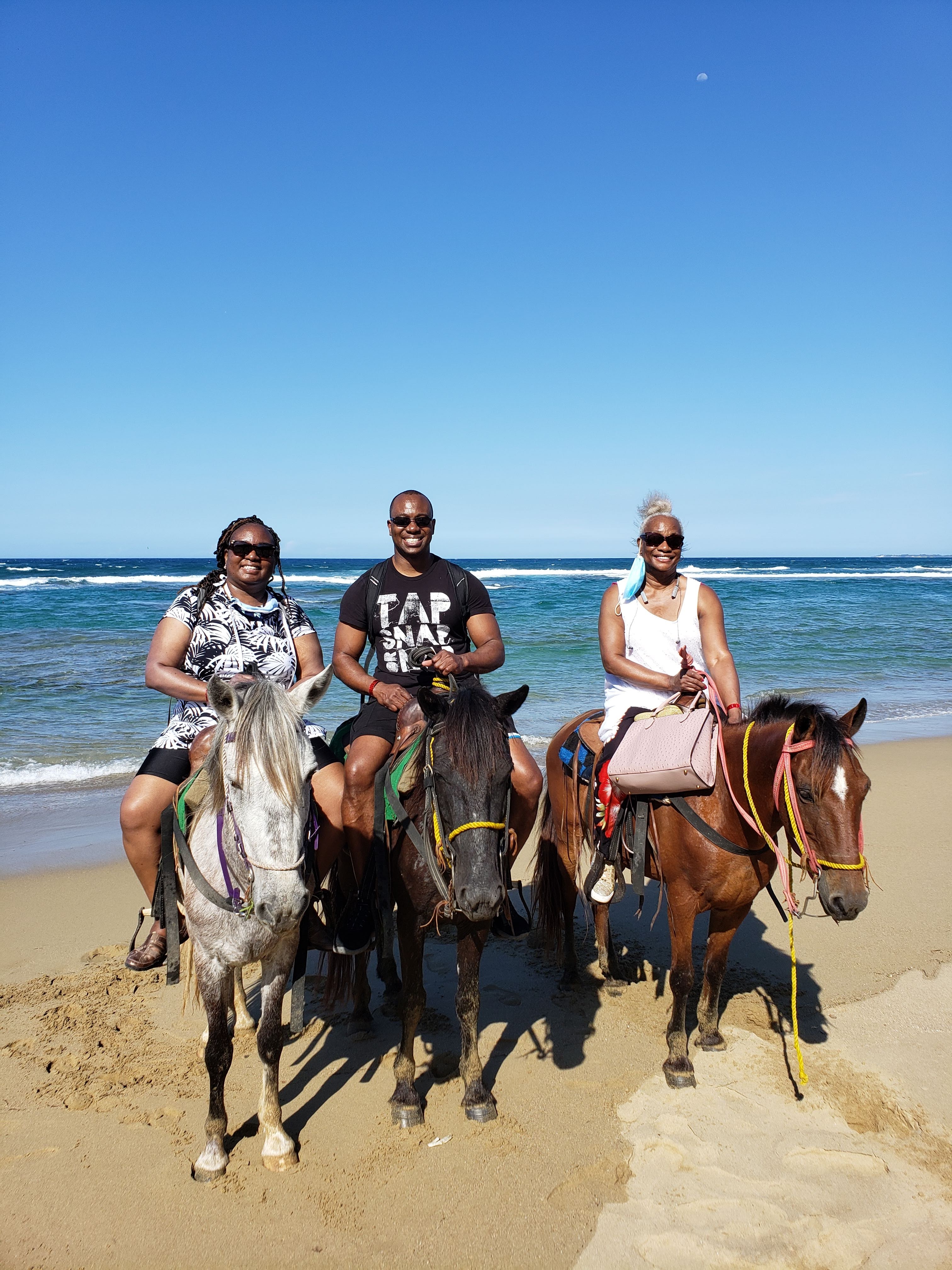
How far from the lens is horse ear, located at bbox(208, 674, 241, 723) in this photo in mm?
2883

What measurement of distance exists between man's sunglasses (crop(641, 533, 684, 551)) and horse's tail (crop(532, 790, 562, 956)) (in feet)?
5.76

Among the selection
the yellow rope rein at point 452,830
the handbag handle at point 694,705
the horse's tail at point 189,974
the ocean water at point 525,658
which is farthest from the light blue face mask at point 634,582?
the ocean water at point 525,658

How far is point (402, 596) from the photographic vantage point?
421 cm

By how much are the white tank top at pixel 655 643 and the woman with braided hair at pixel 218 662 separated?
163 cm

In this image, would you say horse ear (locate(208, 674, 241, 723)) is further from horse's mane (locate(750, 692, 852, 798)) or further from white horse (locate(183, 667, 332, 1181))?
horse's mane (locate(750, 692, 852, 798))

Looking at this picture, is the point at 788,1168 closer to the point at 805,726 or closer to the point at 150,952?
the point at 805,726

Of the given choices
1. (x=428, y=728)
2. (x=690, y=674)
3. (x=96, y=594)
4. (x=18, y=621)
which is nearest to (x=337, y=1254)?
(x=428, y=728)

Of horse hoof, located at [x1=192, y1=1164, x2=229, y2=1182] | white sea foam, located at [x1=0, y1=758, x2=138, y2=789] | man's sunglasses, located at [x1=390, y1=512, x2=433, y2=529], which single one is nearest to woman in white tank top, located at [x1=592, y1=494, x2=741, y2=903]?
man's sunglasses, located at [x1=390, y1=512, x2=433, y2=529]

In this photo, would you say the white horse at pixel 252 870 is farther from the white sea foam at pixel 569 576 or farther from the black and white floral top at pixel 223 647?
the white sea foam at pixel 569 576

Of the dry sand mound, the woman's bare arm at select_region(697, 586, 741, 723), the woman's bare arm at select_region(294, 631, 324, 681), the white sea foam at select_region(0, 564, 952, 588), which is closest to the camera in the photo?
the dry sand mound

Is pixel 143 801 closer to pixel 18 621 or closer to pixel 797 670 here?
pixel 797 670

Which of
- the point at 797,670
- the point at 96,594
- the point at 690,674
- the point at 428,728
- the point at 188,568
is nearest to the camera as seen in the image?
the point at 428,728

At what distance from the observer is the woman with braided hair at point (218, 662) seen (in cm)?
362

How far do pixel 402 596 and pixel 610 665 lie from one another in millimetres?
1222
